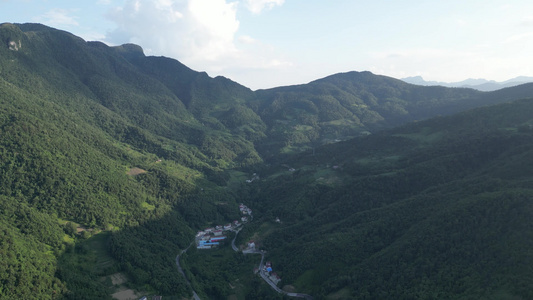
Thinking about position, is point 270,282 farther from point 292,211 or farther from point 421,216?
point 421,216

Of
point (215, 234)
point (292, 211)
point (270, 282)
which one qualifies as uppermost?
point (292, 211)

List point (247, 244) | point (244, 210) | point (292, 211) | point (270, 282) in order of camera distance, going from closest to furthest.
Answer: point (270, 282)
point (247, 244)
point (292, 211)
point (244, 210)

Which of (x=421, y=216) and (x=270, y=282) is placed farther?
(x=421, y=216)

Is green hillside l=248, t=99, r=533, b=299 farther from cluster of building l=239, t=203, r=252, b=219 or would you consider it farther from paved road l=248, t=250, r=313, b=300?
cluster of building l=239, t=203, r=252, b=219

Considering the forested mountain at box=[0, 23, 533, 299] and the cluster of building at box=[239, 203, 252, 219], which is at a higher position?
the forested mountain at box=[0, 23, 533, 299]

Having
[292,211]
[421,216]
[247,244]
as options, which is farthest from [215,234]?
[421,216]

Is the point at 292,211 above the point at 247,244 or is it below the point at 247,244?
above

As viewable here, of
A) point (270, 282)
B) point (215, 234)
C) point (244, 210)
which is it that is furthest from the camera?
point (244, 210)

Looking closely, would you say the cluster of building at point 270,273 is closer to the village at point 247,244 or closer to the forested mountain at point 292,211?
the village at point 247,244

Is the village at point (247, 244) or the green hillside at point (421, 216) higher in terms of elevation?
the green hillside at point (421, 216)

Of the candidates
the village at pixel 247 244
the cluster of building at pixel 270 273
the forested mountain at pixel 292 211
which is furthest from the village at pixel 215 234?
the cluster of building at pixel 270 273

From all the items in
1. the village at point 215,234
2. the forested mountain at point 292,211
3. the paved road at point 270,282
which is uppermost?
the forested mountain at point 292,211

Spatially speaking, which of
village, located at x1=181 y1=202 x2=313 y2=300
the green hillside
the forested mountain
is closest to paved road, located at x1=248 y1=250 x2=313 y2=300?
village, located at x1=181 y1=202 x2=313 y2=300
